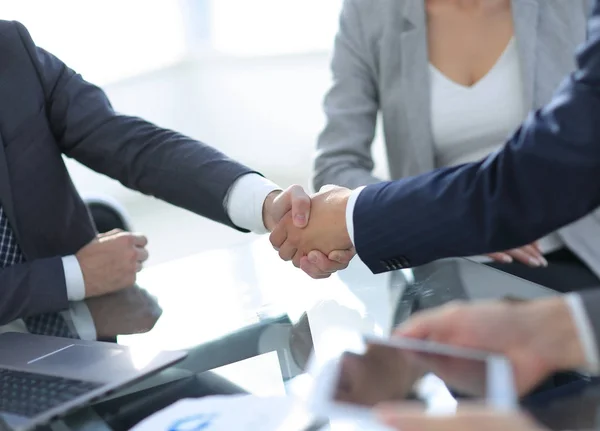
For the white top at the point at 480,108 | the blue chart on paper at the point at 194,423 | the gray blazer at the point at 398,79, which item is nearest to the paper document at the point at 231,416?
the blue chart on paper at the point at 194,423

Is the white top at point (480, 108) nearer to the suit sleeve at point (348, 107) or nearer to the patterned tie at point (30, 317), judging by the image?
the suit sleeve at point (348, 107)

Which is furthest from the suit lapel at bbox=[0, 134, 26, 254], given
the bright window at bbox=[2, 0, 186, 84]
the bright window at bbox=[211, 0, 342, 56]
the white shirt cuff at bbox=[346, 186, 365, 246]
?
the bright window at bbox=[211, 0, 342, 56]

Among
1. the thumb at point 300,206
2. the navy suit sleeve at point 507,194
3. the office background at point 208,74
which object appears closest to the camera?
the navy suit sleeve at point 507,194

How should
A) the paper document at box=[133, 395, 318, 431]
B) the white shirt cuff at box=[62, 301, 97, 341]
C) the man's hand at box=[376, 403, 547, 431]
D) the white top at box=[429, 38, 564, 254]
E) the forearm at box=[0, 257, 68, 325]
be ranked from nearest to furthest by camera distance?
the man's hand at box=[376, 403, 547, 431] < the paper document at box=[133, 395, 318, 431] < the white shirt cuff at box=[62, 301, 97, 341] < the forearm at box=[0, 257, 68, 325] < the white top at box=[429, 38, 564, 254]

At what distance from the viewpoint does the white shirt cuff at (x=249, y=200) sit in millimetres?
1573

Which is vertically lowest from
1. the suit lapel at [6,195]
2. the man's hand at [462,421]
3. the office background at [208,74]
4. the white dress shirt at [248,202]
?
the office background at [208,74]

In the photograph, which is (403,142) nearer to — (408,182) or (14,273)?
(408,182)

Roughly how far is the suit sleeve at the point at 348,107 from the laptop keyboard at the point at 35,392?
89 cm

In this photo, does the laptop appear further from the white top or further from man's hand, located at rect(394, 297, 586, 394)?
the white top

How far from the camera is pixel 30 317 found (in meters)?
1.40

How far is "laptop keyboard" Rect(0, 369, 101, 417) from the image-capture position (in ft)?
3.28

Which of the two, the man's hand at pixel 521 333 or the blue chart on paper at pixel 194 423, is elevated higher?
the man's hand at pixel 521 333

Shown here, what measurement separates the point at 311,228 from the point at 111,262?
0.37 m

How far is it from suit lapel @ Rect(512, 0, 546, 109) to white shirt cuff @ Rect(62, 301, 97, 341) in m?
0.98
